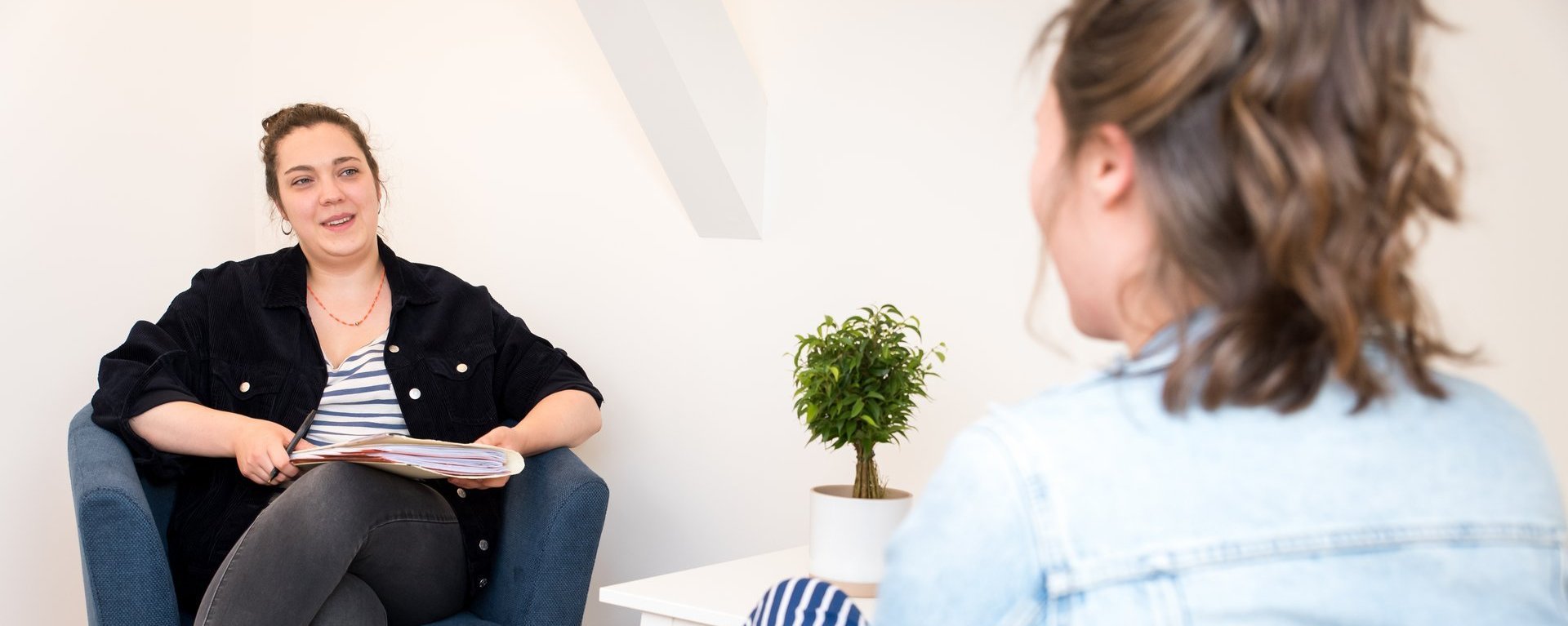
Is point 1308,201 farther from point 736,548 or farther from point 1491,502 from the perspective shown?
point 736,548

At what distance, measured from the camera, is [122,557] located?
1722 millimetres

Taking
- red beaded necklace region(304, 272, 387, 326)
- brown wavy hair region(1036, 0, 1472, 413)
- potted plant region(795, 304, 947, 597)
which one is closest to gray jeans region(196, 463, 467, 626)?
red beaded necklace region(304, 272, 387, 326)

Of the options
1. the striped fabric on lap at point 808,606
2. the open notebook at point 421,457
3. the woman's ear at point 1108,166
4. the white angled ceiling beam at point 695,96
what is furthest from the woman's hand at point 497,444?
the woman's ear at point 1108,166

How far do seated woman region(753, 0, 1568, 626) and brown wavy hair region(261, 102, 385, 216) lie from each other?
196 cm

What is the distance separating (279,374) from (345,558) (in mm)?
592

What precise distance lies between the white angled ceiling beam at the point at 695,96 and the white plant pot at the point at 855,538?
849 mm

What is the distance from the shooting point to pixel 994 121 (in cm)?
210

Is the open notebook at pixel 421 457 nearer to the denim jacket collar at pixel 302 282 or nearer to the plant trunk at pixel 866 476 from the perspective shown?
the denim jacket collar at pixel 302 282

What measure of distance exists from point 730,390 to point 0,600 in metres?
1.53

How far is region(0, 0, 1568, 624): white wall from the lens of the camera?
1701 millimetres

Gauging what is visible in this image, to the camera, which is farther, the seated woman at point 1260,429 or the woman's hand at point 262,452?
the woman's hand at point 262,452

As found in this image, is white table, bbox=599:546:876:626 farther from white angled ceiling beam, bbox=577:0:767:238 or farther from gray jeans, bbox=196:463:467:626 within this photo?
white angled ceiling beam, bbox=577:0:767:238

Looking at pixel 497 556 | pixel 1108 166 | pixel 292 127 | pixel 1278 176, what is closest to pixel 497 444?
pixel 497 556

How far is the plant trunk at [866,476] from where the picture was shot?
172cm
